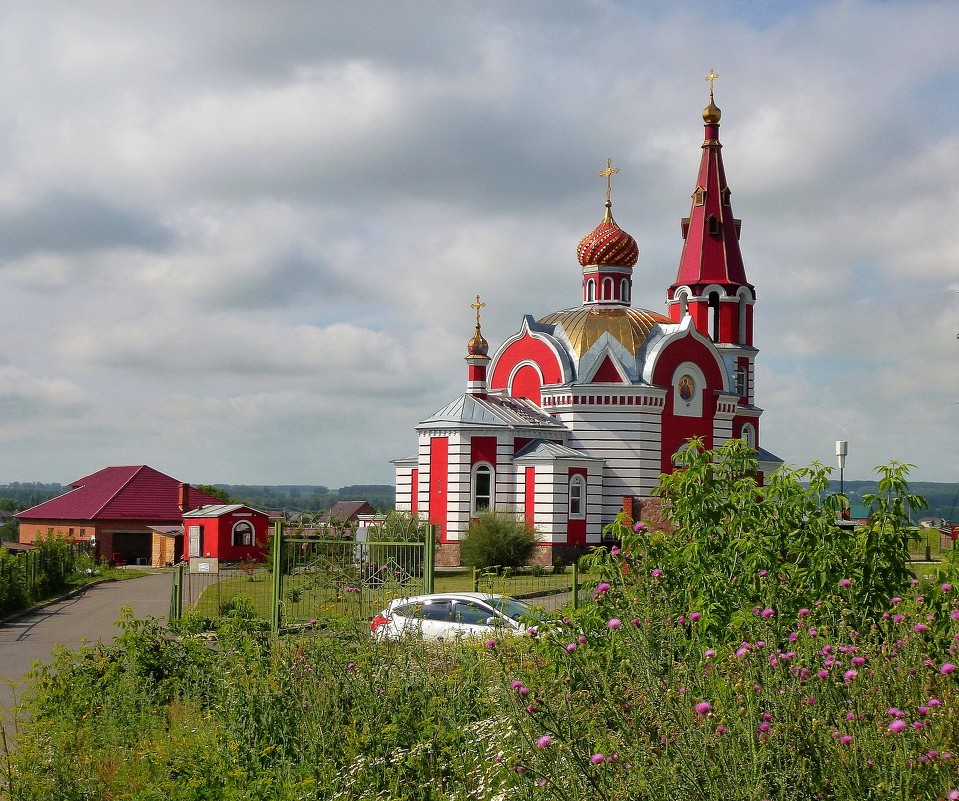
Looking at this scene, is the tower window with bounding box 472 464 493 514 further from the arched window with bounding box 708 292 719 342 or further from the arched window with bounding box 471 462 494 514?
the arched window with bounding box 708 292 719 342

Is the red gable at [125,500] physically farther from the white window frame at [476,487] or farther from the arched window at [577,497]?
the arched window at [577,497]

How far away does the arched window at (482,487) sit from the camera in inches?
1316

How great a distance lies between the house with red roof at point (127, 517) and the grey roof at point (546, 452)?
14.3 meters

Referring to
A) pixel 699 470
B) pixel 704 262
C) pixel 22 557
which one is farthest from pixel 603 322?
pixel 699 470

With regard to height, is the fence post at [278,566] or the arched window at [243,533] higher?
the fence post at [278,566]

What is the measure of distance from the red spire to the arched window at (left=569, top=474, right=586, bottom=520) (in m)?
10.2

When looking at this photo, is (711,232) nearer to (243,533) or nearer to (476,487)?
(476,487)

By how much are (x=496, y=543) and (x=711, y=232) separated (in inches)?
640

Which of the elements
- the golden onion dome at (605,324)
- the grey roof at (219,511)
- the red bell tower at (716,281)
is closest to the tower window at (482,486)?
the golden onion dome at (605,324)

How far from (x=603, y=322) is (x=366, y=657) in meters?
31.1

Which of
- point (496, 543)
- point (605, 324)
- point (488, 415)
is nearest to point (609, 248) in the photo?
point (605, 324)

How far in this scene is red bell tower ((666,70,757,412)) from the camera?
40.2 m

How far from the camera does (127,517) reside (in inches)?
1688

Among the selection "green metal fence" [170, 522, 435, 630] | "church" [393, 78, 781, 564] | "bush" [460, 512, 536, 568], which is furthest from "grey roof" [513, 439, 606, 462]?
"green metal fence" [170, 522, 435, 630]
